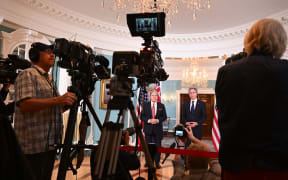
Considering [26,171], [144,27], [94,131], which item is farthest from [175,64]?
[26,171]

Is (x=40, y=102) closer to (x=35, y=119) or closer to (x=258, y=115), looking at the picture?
(x=35, y=119)

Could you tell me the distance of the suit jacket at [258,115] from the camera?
91 cm

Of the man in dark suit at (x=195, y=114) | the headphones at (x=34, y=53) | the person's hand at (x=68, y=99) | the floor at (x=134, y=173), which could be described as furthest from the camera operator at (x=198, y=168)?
the man in dark suit at (x=195, y=114)

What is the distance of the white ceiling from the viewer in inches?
172

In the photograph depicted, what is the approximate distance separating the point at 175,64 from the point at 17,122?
8.80 meters

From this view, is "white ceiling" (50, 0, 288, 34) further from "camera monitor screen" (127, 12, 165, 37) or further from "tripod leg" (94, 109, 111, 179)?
"tripod leg" (94, 109, 111, 179)

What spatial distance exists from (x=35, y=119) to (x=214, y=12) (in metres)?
4.67

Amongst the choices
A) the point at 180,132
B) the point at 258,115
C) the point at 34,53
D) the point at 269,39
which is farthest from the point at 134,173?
the point at 269,39

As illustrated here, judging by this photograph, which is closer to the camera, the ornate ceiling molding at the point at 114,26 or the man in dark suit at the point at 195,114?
the man in dark suit at the point at 195,114

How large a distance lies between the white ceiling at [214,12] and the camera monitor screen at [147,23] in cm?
338

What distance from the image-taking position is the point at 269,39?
99cm

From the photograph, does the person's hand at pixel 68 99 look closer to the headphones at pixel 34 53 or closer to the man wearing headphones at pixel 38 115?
the man wearing headphones at pixel 38 115

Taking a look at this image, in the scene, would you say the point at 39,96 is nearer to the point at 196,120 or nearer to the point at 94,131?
the point at 196,120

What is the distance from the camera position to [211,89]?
9.30 metres
